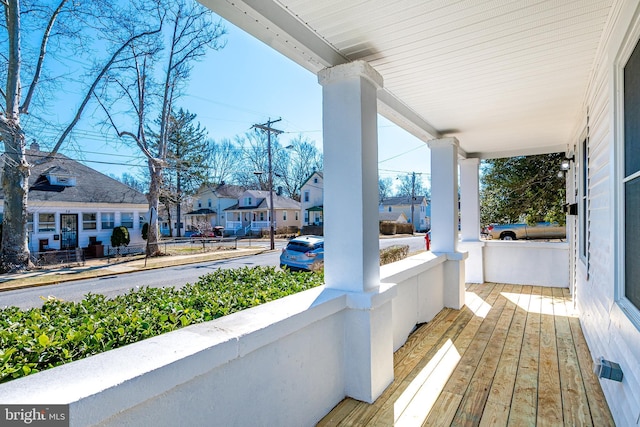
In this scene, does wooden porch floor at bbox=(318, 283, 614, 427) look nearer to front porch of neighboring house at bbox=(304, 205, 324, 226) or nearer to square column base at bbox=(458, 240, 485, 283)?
square column base at bbox=(458, 240, 485, 283)

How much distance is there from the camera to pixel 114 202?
47.4 feet

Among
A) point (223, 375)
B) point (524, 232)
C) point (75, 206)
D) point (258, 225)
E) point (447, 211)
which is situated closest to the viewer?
point (223, 375)

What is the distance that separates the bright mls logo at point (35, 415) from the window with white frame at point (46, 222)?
14.0 metres

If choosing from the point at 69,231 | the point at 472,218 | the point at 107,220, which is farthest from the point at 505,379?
the point at 107,220

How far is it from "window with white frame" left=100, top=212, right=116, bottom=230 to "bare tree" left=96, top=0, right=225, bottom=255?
8.46 feet

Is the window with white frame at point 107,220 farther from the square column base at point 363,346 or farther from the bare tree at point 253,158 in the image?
the square column base at point 363,346

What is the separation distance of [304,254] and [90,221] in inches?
437

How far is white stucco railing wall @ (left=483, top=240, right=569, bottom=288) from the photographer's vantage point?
5879 millimetres

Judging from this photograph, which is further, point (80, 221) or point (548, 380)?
point (80, 221)

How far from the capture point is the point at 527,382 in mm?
2529

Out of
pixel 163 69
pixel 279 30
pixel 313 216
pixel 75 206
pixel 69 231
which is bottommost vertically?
pixel 69 231

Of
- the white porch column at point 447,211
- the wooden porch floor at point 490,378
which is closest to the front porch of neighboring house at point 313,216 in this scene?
the white porch column at point 447,211

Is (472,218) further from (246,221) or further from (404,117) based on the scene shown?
(246,221)

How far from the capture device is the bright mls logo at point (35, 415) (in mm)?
839
